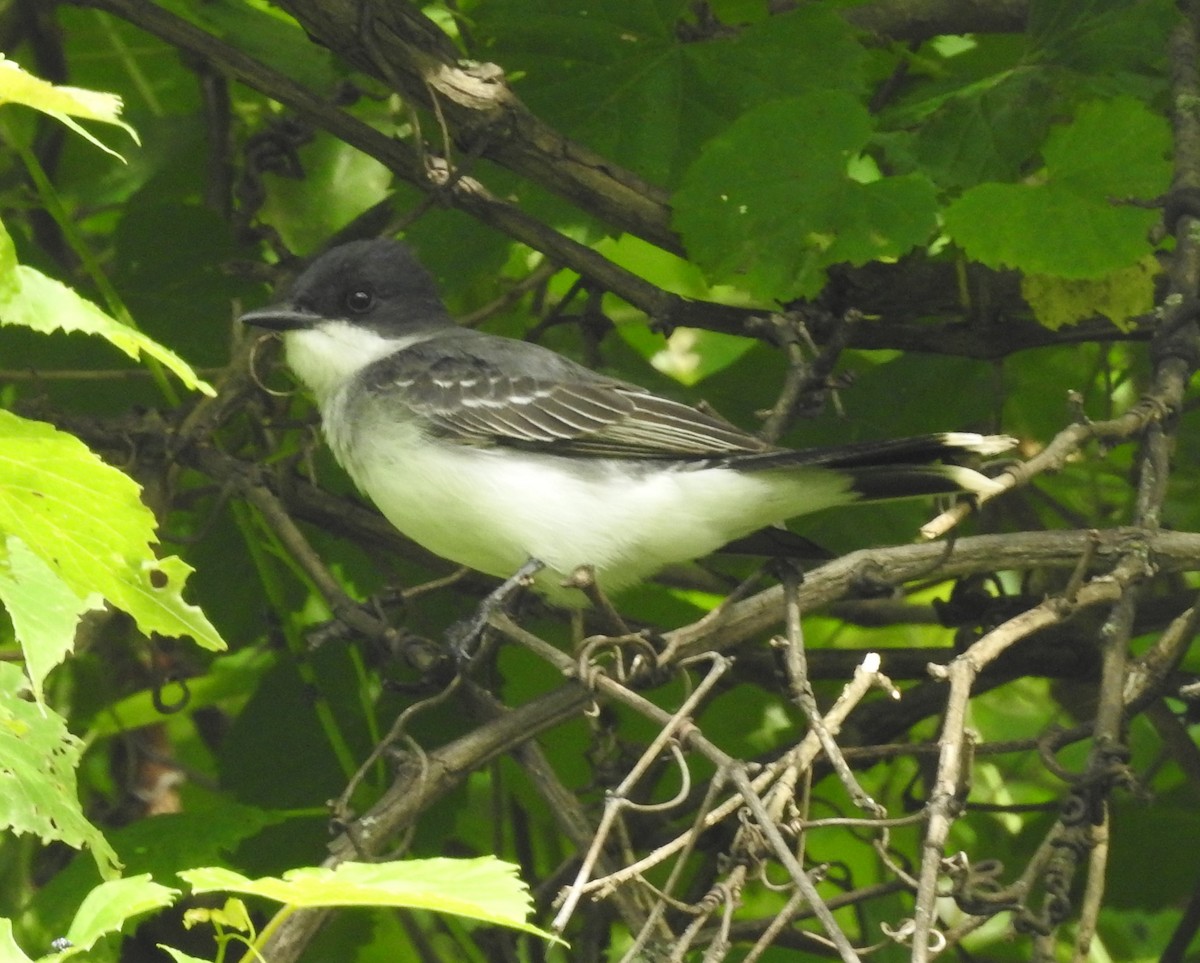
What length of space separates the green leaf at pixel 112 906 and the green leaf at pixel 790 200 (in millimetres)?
1903

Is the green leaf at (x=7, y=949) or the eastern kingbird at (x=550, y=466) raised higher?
the green leaf at (x=7, y=949)

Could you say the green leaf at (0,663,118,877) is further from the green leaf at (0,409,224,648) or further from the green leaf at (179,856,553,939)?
the green leaf at (179,856,553,939)

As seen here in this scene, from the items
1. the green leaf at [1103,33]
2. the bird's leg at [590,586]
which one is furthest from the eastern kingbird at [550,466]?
the green leaf at [1103,33]

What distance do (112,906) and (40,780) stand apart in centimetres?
59

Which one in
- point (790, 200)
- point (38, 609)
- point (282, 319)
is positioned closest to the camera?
point (38, 609)

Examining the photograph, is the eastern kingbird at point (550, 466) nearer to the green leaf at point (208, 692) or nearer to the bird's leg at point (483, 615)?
the bird's leg at point (483, 615)

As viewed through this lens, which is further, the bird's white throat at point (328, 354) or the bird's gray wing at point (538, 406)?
the bird's white throat at point (328, 354)

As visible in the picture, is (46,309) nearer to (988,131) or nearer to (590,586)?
(590,586)

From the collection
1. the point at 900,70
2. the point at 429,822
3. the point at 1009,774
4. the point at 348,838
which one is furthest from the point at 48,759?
the point at 1009,774

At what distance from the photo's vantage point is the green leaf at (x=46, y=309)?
1578 mm

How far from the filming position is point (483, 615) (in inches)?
123

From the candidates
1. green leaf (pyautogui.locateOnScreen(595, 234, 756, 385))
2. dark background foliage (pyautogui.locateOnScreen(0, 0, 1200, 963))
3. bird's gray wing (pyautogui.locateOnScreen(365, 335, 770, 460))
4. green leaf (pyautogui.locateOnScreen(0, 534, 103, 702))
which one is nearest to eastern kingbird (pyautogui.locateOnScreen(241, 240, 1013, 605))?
bird's gray wing (pyautogui.locateOnScreen(365, 335, 770, 460))

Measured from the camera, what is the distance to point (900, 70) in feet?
12.7

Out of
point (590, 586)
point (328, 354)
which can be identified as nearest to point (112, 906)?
point (590, 586)
